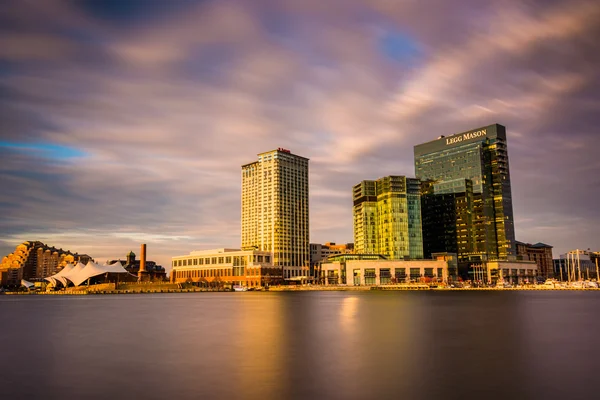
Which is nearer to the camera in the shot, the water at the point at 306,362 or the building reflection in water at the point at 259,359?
the water at the point at 306,362

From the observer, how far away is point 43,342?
169ft

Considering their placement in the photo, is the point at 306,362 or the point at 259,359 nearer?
the point at 306,362

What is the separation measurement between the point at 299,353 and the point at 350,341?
9.30m

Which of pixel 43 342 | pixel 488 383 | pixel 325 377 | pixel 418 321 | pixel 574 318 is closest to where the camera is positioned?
pixel 488 383

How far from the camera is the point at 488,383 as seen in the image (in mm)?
29156

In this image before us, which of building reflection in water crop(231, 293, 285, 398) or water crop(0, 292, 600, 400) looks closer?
water crop(0, 292, 600, 400)

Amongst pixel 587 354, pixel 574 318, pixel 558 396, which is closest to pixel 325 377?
pixel 558 396

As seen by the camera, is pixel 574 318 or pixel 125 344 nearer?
pixel 125 344

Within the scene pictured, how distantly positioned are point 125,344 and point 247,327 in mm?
18807

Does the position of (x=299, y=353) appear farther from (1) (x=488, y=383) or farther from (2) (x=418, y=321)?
(2) (x=418, y=321)

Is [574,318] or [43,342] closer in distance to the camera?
[43,342]

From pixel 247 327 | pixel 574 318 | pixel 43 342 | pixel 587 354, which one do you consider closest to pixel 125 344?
pixel 43 342

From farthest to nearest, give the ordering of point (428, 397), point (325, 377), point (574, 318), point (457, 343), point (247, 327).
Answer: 1. point (574, 318)
2. point (247, 327)
3. point (457, 343)
4. point (325, 377)
5. point (428, 397)

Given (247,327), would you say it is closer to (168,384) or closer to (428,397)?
(168,384)
